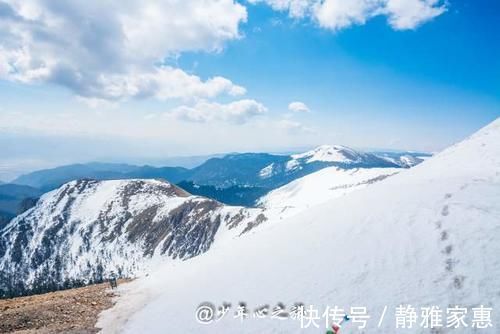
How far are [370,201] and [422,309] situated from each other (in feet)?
53.3

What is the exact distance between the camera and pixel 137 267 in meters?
192

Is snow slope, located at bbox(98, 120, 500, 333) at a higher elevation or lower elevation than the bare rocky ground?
higher

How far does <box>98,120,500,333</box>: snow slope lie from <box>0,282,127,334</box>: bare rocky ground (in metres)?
1.24

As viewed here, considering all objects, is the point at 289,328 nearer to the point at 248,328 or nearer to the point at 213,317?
the point at 248,328

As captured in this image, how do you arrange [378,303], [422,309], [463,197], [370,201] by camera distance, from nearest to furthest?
[422,309], [378,303], [463,197], [370,201]

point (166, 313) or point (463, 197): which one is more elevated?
point (463, 197)

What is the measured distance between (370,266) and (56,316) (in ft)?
73.1

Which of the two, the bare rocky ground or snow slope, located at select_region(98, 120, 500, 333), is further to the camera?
the bare rocky ground

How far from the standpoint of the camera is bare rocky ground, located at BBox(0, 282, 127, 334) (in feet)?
69.5

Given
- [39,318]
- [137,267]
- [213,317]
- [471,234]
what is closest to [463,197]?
[471,234]

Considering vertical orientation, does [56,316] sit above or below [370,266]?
below

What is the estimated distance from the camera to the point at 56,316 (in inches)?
907

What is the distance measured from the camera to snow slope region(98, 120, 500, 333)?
17.9 metres

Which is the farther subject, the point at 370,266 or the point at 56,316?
the point at 56,316
